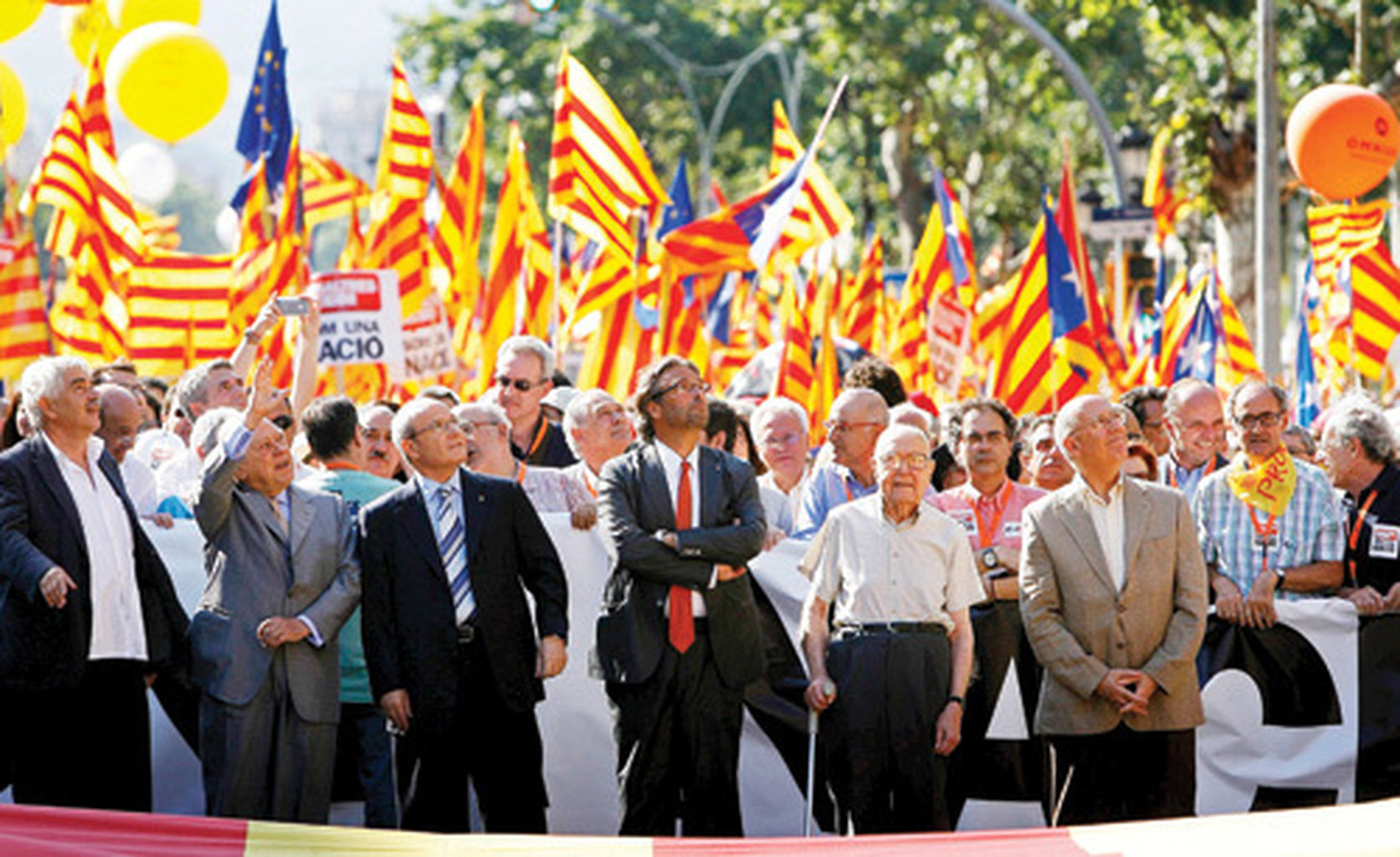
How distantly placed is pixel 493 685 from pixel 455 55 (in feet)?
150

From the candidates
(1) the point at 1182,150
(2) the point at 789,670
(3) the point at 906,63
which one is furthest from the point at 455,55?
(2) the point at 789,670

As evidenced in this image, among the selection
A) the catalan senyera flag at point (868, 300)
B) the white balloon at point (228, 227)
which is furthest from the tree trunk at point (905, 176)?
the catalan senyera flag at point (868, 300)

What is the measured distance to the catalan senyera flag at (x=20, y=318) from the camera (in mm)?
15250

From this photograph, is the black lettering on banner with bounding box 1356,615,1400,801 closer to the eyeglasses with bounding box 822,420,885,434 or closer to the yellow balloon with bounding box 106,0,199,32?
the eyeglasses with bounding box 822,420,885,434

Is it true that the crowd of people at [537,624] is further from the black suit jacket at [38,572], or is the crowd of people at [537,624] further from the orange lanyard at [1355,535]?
the orange lanyard at [1355,535]

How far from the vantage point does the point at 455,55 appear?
173ft

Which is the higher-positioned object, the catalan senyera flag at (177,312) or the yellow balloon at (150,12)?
the yellow balloon at (150,12)

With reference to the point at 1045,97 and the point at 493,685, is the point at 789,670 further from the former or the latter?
the point at 1045,97

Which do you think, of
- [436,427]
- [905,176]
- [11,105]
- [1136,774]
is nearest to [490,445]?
[436,427]

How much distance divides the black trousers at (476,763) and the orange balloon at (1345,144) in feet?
28.5

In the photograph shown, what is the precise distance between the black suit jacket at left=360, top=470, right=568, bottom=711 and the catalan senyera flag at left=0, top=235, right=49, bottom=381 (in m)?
7.58

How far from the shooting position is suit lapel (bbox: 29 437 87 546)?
26.0ft

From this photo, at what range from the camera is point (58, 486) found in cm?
794

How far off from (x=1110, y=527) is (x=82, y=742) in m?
3.51
